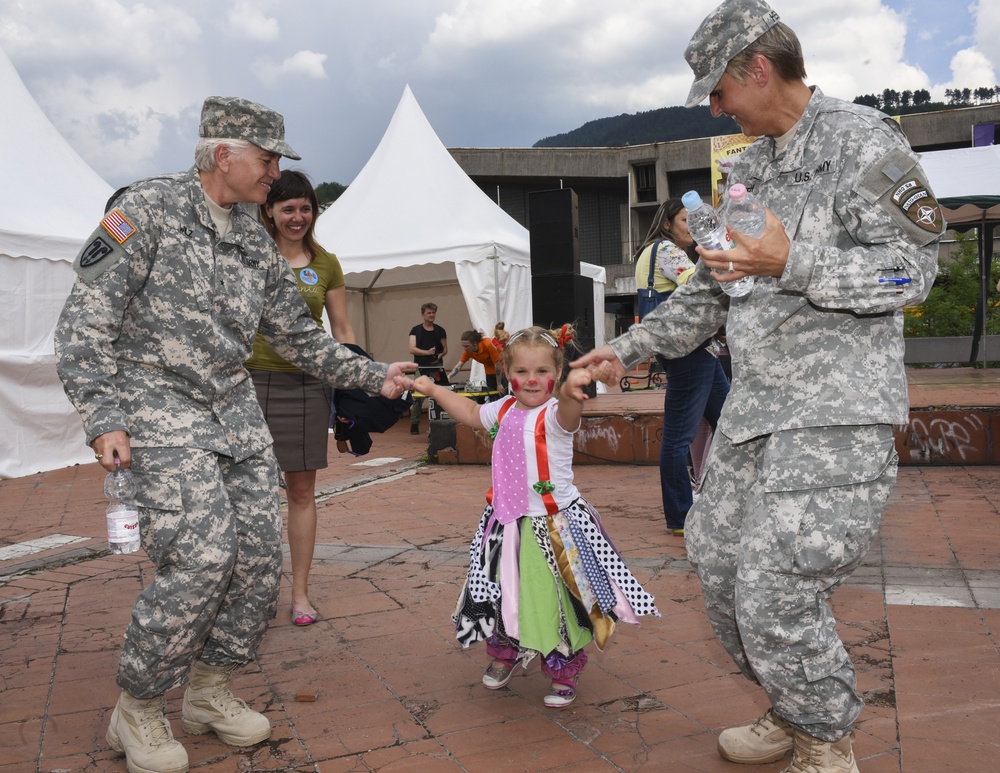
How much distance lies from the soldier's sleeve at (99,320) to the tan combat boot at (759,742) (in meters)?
1.94

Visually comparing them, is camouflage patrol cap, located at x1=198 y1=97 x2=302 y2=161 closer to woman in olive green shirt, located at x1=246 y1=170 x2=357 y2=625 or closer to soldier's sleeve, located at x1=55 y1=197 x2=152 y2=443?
soldier's sleeve, located at x1=55 y1=197 x2=152 y2=443

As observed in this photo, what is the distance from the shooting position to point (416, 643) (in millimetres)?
3846

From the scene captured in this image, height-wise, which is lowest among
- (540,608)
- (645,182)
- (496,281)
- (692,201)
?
(540,608)

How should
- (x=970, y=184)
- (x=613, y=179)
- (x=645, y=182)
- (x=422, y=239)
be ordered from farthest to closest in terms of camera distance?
(x=645, y=182), (x=613, y=179), (x=422, y=239), (x=970, y=184)

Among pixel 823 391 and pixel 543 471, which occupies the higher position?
pixel 823 391

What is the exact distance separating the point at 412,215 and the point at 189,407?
34.4 ft

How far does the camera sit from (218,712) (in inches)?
118

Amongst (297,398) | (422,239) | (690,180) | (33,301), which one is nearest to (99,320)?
(297,398)

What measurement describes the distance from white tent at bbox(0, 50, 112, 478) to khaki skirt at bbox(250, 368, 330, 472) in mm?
6379

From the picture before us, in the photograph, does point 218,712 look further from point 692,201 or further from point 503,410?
point 692,201

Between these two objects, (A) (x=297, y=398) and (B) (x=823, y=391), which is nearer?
(B) (x=823, y=391)

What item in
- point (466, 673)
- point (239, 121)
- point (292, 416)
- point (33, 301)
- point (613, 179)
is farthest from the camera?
point (613, 179)

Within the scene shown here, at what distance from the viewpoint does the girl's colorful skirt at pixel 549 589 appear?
3.08 metres

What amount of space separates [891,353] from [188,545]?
1.97 metres
